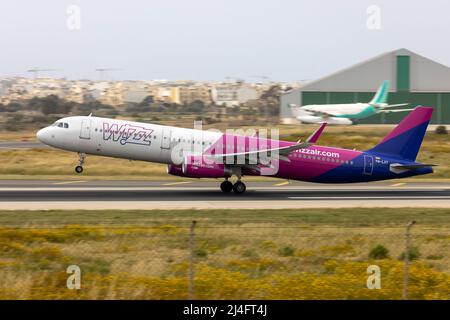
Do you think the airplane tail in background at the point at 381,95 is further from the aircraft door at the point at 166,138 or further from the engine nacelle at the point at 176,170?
the engine nacelle at the point at 176,170

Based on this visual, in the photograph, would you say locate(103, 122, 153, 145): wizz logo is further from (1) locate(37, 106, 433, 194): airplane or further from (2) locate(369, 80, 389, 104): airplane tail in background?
(2) locate(369, 80, 389, 104): airplane tail in background

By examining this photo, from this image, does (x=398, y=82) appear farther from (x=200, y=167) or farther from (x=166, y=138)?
(x=200, y=167)

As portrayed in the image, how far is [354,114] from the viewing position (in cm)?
10856

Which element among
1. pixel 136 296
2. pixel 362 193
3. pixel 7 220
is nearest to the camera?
pixel 136 296

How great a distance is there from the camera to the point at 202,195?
38656 millimetres

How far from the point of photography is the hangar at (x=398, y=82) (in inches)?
4498

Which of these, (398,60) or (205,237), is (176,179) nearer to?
(205,237)

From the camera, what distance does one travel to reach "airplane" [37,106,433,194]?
3847 centimetres

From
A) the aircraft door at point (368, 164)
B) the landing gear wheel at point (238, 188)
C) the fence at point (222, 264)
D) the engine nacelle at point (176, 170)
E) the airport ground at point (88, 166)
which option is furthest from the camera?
the airport ground at point (88, 166)

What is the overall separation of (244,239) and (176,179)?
2744cm

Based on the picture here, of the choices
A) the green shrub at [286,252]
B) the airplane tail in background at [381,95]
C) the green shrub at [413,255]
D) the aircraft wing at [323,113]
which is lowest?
the green shrub at [413,255]

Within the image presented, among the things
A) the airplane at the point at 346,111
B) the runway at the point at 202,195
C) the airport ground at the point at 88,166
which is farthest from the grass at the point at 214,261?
the airplane at the point at 346,111

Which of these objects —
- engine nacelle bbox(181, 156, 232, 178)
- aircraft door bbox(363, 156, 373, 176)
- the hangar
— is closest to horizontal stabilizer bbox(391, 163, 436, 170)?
aircraft door bbox(363, 156, 373, 176)
